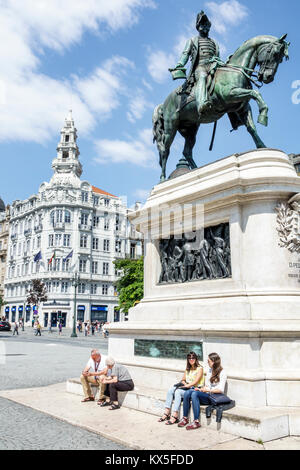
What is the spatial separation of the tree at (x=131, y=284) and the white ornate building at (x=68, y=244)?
Answer: 798 inches

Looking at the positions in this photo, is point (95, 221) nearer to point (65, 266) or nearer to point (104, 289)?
point (65, 266)

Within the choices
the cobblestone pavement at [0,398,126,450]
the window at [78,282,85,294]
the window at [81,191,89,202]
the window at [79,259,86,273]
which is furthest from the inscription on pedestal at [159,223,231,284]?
the window at [81,191,89,202]

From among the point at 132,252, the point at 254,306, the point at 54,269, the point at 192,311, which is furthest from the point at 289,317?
the point at 132,252

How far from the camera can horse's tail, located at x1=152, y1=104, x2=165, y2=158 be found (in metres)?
10.3

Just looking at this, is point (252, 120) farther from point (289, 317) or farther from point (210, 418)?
point (210, 418)

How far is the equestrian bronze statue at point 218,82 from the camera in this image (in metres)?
8.04

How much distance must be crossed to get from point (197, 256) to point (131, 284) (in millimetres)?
33226

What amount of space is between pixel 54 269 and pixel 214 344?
196 ft

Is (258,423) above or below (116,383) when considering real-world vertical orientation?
below

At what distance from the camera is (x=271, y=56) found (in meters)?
8.02

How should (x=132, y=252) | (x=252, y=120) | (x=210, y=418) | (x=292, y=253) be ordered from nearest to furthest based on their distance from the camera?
(x=210, y=418) → (x=292, y=253) → (x=252, y=120) → (x=132, y=252)

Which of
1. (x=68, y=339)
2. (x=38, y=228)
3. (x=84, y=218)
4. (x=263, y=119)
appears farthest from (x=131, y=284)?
(x=263, y=119)

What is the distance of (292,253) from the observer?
22.9 ft

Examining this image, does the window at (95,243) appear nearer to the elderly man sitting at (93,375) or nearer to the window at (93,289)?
the window at (93,289)
